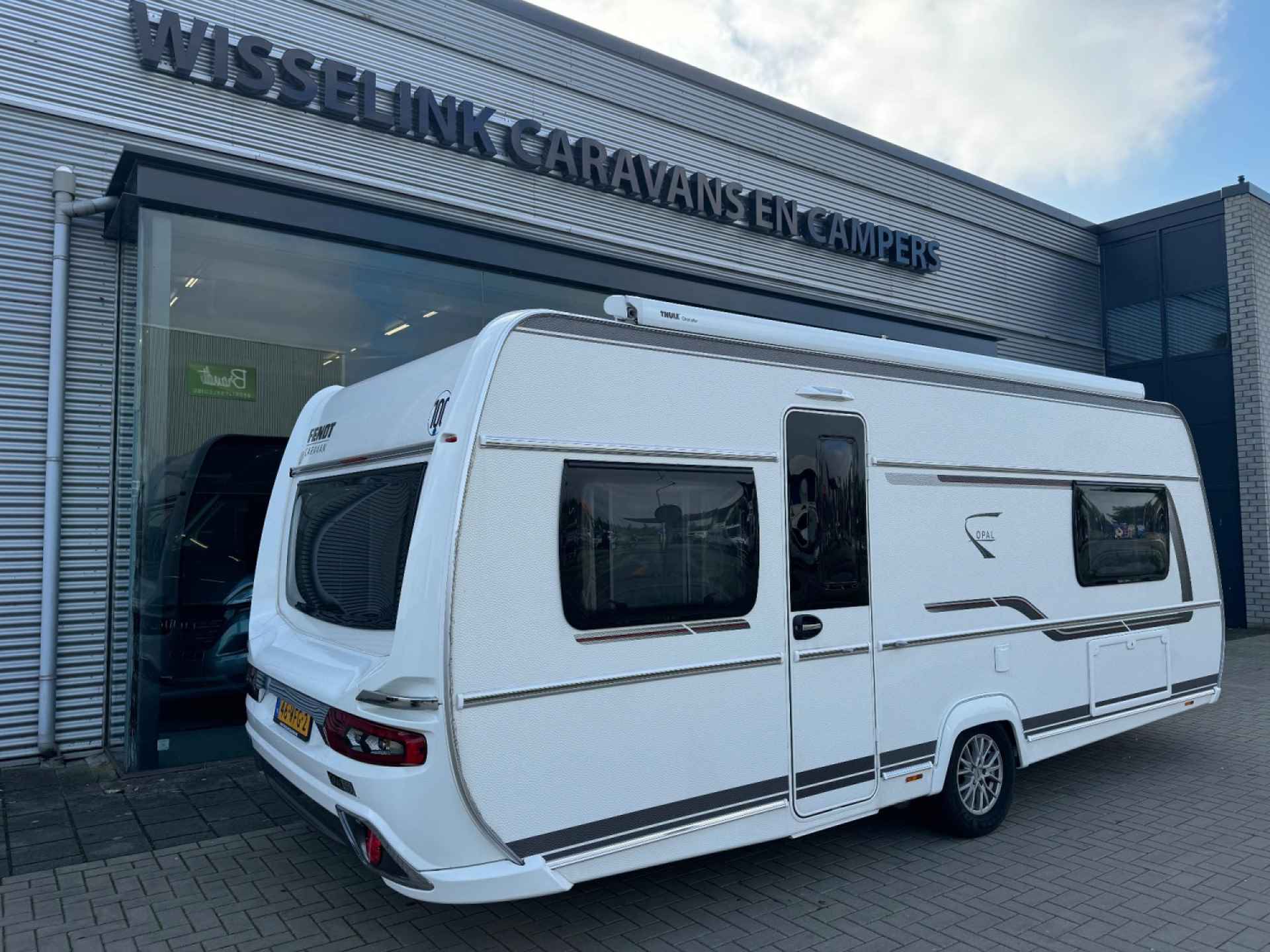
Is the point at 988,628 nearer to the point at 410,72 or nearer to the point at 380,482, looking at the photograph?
the point at 380,482

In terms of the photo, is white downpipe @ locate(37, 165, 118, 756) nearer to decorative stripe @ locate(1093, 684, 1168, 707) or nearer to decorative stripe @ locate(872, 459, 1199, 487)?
decorative stripe @ locate(872, 459, 1199, 487)

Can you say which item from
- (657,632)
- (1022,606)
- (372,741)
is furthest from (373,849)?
(1022,606)

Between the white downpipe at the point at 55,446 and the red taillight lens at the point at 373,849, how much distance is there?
4.26m

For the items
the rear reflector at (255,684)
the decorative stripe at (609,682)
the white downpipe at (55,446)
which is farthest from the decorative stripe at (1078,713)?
the white downpipe at (55,446)

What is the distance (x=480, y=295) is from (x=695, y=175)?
11.0 ft

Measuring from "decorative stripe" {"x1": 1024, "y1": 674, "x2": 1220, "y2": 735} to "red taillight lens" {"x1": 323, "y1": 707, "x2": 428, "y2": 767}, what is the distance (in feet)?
12.1

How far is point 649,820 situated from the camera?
3615 millimetres

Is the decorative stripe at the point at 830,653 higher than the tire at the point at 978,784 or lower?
higher

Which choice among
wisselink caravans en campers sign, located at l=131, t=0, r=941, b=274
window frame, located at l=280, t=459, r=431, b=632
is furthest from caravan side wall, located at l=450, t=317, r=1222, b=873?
wisselink caravans en campers sign, located at l=131, t=0, r=941, b=274

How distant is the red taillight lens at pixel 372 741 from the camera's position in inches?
126

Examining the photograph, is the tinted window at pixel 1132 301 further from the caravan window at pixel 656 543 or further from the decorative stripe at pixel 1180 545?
the caravan window at pixel 656 543

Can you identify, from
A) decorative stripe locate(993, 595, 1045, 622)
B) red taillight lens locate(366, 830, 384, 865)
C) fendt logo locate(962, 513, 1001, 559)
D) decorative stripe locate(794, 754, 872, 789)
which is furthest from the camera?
decorative stripe locate(993, 595, 1045, 622)

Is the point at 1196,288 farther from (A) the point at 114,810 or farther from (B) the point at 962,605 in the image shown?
(A) the point at 114,810

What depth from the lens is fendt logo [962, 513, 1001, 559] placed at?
5.01 m
